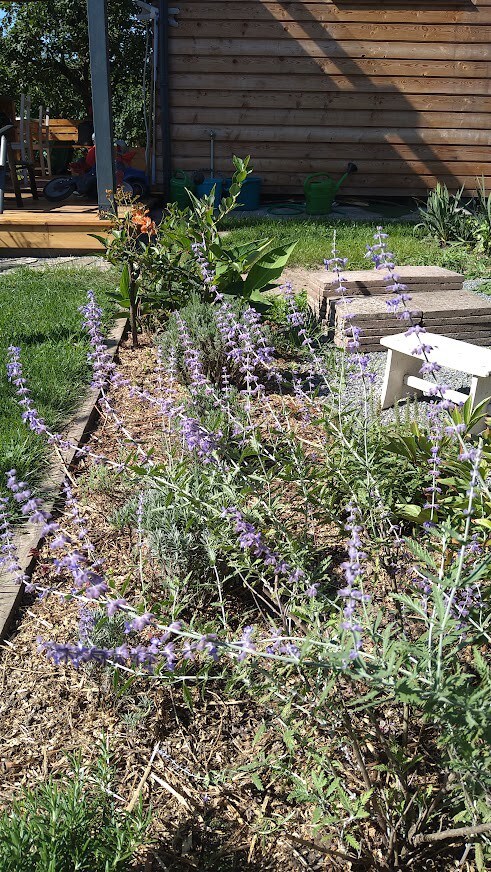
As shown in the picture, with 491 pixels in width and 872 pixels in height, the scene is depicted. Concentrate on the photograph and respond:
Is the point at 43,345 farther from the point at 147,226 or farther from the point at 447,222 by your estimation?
the point at 447,222

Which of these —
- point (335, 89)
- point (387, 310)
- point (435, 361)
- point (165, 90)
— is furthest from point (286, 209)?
point (435, 361)

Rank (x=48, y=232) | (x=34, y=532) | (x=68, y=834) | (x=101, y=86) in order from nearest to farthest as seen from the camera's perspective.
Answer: (x=68, y=834) → (x=34, y=532) → (x=101, y=86) → (x=48, y=232)

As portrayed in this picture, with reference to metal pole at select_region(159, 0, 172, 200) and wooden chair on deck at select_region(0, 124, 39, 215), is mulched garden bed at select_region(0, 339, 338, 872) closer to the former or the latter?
wooden chair on deck at select_region(0, 124, 39, 215)

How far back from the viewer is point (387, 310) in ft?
15.2

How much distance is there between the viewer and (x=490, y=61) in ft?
35.7

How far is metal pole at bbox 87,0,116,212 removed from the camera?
7.31 m

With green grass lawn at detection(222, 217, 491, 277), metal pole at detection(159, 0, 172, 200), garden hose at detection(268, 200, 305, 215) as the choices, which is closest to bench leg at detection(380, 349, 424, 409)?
green grass lawn at detection(222, 217, 491, 277)

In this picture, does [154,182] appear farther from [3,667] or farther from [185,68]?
[3,667]

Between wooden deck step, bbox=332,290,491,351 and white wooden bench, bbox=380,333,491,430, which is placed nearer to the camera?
white wooden bench, bbox=380,333,491,430

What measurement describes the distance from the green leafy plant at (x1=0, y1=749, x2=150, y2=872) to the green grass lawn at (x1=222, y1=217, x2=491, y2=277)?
5.19 metres

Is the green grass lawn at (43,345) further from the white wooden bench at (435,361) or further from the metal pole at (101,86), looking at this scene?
the white wooden bench at (435,361)

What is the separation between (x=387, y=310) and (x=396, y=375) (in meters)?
0.72

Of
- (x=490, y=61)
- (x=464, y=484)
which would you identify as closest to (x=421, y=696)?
(x=464, y=484)

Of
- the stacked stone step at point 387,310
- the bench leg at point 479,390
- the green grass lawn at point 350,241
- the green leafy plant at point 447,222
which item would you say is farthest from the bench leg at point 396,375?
the green leafy plant at point 447,222
